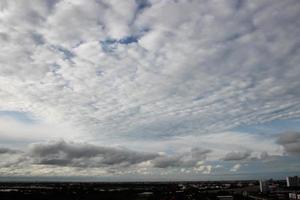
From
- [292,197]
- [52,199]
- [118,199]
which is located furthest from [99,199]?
[292,197]

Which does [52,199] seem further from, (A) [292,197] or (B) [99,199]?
(A) [292,197]

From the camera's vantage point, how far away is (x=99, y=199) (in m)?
135

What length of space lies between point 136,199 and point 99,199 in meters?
14.7

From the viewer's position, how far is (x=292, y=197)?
16500 centimetres

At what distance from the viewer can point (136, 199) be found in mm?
134875

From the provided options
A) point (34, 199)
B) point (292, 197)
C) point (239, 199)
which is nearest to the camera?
point (34, 199)

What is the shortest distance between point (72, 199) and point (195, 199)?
160 ft

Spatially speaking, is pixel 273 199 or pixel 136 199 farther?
pixel 273 199

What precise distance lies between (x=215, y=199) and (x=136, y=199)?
32.4 meters

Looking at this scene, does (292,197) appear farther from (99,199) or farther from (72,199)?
(72,199)

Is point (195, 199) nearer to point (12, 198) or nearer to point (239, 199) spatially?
point (239, 199)

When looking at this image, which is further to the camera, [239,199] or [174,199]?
[239,199]

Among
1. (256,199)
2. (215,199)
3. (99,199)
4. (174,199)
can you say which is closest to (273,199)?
(256,199)

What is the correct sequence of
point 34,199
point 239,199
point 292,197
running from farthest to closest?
point 292,197 < point 239,199 < point 34,199
